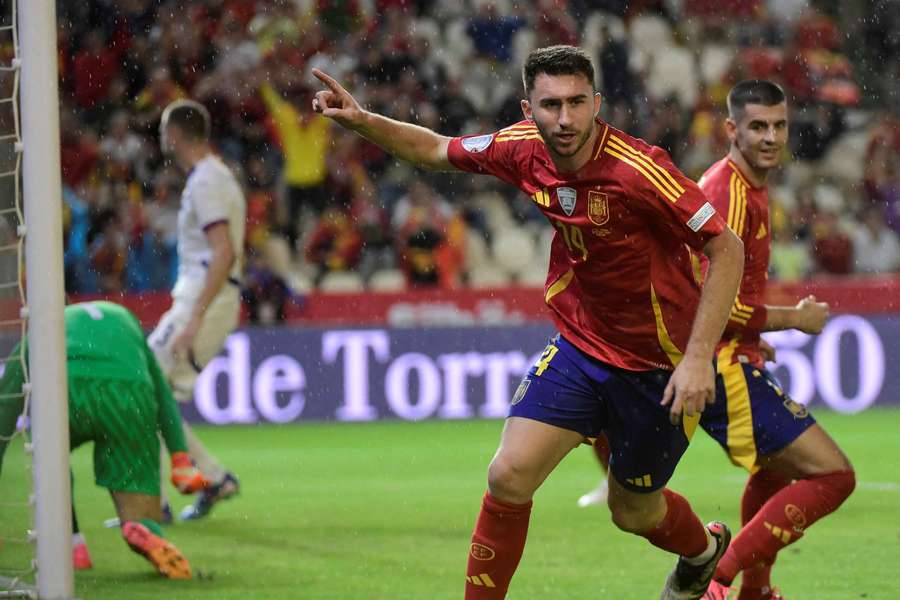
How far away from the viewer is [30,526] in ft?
16.2

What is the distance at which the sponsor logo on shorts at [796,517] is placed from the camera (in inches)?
194

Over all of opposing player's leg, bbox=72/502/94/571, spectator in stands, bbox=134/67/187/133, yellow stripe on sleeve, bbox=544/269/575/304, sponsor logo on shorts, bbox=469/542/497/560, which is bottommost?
opposing player's leg, bbox=72/502/94/571

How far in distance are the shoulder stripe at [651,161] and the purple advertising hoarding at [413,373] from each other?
27.0 feet

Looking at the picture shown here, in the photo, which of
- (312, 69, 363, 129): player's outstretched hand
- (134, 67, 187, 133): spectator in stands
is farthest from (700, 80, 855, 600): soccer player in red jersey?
(134, 67, 187, 133): spectator in stands

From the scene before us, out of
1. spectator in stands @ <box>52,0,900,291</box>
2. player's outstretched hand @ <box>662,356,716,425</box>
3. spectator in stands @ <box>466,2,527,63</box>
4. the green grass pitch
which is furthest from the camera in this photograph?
spectator in stands @ <box>466,2,527,63</box>

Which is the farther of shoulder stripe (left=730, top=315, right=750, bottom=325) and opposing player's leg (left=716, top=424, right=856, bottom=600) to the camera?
shoulder stripe (left=730, top=315, right=750, bottom=325)

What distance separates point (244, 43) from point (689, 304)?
437 inches

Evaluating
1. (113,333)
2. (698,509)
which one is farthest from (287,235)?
(113,333)

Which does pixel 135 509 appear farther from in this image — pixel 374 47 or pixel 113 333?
pixel 374 47

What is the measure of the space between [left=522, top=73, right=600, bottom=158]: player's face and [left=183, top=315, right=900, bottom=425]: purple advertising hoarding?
831 cm

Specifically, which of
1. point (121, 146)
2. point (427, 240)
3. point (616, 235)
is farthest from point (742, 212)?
point (121, 146)

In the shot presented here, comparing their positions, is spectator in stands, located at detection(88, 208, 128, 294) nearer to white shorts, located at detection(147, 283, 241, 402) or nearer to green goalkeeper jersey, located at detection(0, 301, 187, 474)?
white shorts, located at detection(147, 283, 241, 402)

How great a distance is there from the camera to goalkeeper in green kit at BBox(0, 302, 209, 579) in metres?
5.77

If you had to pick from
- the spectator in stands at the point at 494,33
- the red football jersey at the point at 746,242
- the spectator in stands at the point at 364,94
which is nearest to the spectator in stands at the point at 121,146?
the spectator in stands at the point at 364,94
